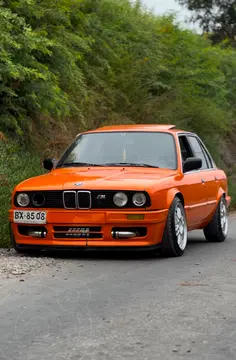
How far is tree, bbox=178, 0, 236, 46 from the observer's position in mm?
52281

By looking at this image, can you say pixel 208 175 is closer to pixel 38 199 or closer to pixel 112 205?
pixel 112 205

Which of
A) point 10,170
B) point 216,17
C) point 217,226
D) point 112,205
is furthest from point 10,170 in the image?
point 216,17

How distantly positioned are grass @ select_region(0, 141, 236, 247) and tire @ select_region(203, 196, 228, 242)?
116 inches

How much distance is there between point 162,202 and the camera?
35.3ft

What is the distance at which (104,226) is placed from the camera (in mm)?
10617

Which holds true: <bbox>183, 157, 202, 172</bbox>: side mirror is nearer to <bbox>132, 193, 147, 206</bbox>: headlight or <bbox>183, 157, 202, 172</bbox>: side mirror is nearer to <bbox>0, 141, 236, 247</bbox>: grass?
<bbox>132, 193, 147, 206</bbox>: headlight

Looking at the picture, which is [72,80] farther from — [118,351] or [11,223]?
[118,351]

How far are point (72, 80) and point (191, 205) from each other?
291 inches

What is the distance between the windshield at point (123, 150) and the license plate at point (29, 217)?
1512mm

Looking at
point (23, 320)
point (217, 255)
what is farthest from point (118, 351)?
point (217, 255)

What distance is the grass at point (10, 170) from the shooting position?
41.6 feet

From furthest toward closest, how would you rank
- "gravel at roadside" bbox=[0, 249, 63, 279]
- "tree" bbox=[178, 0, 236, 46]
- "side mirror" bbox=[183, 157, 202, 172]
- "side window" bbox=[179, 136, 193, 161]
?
"tree" bbox=[178, 0, 236, 46], "side window" bbox=[179, 136, 193, 161], "side mirror" bbox=[183, 157, 202, 172], "gravel at roadside" bbox=[0, 249, 63, 279]

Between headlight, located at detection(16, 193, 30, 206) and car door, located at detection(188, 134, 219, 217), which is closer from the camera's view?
headlight, located at detection(16, 193, 30, 206)

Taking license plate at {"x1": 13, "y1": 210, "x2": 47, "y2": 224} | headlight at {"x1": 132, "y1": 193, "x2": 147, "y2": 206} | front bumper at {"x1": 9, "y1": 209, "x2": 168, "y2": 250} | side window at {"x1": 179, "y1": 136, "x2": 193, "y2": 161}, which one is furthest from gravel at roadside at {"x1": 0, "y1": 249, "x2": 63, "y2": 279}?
side window at {"x1": 179, "y1": 136, "x2": 193, "y2": 161}
